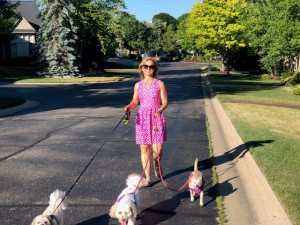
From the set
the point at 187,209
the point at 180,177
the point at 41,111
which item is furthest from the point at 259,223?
the point at 41,111

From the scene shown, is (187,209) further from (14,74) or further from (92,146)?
(14,74)

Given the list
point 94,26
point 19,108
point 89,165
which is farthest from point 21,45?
point 89,165

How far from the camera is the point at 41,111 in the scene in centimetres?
1562

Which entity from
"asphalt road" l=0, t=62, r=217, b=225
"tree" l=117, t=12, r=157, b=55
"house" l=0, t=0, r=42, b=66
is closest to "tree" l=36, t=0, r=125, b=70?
"house" l=0, t=0, r=42, b=66

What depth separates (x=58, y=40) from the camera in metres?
36.2

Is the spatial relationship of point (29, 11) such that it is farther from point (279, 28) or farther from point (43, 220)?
point (43, 220)

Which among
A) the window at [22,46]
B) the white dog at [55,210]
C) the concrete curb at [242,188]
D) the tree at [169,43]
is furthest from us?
the tree at [169,43]

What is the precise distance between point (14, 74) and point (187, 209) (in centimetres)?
3369

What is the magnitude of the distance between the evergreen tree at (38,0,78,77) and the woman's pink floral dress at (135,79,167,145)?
3075 centimetres

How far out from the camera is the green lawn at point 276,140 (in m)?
6.18

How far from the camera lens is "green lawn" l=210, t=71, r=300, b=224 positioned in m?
6.18

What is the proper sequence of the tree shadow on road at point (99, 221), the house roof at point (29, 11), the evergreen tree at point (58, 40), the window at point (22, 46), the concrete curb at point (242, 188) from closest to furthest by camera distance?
1. the tree shadow on road at point (99, 221)
2. the concrete curb at point (242, 188)
3. the evergreen tree at point (58, 40)
4. the window at point (22, 46)
5. the house roof at point (29, 11)

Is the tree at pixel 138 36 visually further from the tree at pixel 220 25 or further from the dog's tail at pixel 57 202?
the dog's tail at pixel 57 202

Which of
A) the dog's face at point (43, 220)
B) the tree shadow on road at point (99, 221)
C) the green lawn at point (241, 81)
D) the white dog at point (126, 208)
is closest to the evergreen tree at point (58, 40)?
the green lawn at point (241, 81)
